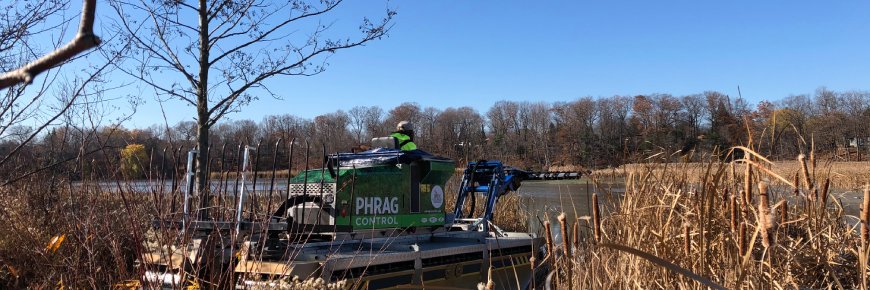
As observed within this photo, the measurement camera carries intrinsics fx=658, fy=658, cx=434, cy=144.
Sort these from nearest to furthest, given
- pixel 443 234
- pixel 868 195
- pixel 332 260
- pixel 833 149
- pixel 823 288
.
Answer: pixel 868 195 < pixel 823 288 < pixel 833 149 < pixel 332 260 < pixel 443 234

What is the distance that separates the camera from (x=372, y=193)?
24.7 ft

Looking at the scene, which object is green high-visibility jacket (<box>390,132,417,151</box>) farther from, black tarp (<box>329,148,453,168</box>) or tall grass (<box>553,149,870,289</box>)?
tall grass (<box>553,149,870,289</box>)

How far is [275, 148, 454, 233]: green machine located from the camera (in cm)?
729

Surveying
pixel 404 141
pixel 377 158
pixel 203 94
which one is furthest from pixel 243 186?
pixel 203 94

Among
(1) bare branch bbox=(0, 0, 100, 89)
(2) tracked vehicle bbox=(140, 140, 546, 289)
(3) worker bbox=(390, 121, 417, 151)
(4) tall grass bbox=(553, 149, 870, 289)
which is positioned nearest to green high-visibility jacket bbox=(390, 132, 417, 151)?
(3) worker bbox=(390, 121, 417, 151)

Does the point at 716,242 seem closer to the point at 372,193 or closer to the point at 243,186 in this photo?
the point at 243,186

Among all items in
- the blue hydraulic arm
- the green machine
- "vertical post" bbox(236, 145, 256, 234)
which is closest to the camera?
"vertical post" bbox(236, 145, 256, 234)

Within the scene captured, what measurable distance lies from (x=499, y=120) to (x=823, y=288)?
237 feet

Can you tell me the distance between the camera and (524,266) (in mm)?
9156

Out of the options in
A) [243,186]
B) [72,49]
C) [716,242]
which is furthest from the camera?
[243,186]

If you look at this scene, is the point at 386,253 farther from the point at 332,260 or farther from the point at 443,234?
the point at 443,234

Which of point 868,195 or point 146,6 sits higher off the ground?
point 146,6

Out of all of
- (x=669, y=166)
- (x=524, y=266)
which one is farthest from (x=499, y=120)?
(x=669, y=166)

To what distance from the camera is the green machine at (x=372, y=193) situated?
729 cm
